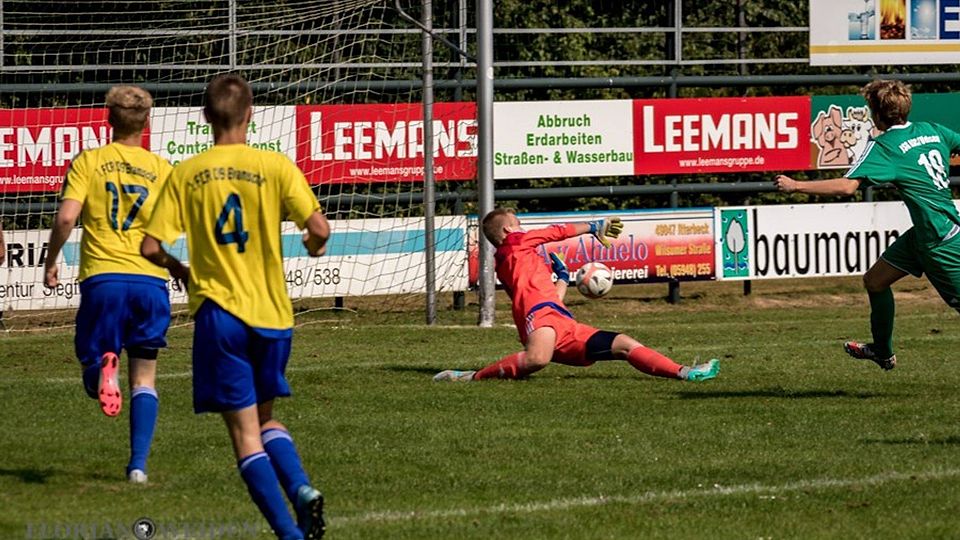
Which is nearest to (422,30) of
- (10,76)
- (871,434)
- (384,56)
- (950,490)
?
(384,56)

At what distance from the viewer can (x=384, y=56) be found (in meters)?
19.2

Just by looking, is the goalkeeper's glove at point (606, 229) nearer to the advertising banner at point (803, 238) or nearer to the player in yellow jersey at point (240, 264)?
the player in yellow jersey at point (240, 264)

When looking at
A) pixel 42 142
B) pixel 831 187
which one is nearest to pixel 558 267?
pixel 831 187

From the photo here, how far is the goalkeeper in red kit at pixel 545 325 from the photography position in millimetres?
11586

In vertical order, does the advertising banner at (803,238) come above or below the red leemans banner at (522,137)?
below

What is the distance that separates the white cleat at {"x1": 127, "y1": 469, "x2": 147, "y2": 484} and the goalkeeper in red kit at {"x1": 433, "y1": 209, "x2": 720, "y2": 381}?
→ 14.0 ft

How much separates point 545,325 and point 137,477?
440 cm

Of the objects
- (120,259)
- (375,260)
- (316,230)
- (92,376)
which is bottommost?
(375,260)

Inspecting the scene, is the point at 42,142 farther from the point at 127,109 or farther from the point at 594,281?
the point at 127,109

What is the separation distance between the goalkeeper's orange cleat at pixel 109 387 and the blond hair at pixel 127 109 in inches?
43.4

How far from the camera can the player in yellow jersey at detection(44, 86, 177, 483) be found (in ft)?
26.1

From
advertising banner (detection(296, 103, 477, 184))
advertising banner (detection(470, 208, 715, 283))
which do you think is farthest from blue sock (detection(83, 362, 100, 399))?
advertising banner (detection(470, 208, 715, 283))

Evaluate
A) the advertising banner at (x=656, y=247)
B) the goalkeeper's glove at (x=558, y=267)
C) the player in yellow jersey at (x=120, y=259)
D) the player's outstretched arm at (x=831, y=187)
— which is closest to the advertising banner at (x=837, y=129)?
the advertising banner at (x=656, y=247)

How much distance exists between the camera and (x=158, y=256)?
21.0 feet
